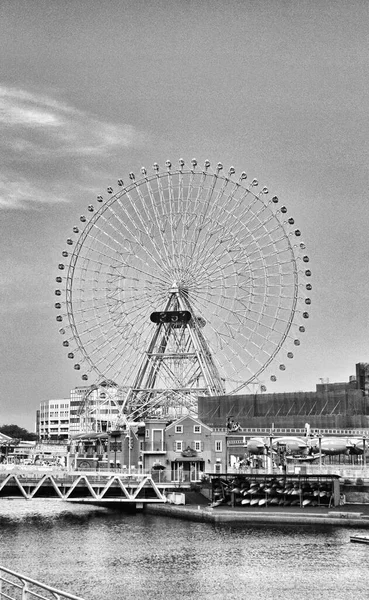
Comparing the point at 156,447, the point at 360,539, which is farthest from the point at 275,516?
the point at 156,447

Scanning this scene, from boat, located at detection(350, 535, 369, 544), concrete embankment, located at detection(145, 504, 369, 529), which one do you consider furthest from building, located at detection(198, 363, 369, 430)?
boat, located at detection(350, 535, 369, 544)

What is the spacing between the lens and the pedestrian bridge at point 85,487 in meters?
96.6

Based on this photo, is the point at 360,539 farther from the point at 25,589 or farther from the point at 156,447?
the point at 25,589

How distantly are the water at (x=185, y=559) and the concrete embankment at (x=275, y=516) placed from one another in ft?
8.50

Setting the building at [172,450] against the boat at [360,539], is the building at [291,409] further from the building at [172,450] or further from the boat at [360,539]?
the boat at [360,539]

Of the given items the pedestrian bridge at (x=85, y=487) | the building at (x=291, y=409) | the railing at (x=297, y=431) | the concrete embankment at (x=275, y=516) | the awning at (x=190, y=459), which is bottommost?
the concrete embankment at (x=275, y=516)

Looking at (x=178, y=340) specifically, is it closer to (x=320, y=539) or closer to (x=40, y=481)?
(x=40, y=481)

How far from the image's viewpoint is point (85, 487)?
9881 centimetres

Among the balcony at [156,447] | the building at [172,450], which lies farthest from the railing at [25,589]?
the balcony at [156,447]

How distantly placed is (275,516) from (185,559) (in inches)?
945

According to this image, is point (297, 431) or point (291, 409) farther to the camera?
point (291, 409)

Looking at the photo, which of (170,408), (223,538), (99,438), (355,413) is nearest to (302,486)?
(223,538)

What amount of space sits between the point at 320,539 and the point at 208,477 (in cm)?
3276

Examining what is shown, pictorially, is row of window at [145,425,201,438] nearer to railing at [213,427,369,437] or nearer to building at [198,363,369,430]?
railing at [213,427,369,437]
